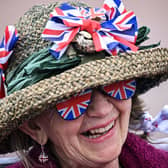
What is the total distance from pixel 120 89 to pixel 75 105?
0.17 m

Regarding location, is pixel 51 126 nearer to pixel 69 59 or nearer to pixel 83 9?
pixel 69 59

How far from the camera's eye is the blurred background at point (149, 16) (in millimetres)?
2609

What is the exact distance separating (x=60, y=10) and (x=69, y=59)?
0.18 m

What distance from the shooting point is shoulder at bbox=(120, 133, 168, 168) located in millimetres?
1456

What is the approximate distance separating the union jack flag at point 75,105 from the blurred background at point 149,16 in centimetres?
163

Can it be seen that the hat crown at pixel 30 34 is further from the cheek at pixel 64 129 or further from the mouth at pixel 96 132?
the mouth at pixel 96 132

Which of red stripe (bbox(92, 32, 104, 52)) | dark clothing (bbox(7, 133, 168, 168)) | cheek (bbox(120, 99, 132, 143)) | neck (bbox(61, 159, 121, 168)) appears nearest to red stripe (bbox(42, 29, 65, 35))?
red stripe (bbox(92, 32, 104, 52))

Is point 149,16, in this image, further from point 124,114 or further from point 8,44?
point 8,44

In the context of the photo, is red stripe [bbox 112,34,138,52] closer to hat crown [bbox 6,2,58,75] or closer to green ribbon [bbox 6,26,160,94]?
green ribbon [bbox 6,26,160,94]

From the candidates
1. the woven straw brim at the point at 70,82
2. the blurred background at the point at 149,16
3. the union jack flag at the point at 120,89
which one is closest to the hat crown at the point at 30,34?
the woven straw brim at the point at 70,82

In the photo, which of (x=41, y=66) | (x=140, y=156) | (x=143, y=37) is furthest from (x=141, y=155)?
(x=41, y=66)

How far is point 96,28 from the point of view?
42.1 inches

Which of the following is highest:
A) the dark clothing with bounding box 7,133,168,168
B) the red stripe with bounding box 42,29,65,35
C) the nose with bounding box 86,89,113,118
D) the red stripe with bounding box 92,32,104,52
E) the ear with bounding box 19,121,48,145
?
the red stripe with bounding box 42,29,65,35

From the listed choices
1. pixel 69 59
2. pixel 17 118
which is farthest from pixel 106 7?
pixel 17 118
